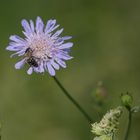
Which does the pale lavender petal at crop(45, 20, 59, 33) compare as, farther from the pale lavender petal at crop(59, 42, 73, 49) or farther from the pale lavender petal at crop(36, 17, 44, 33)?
the pale lavender petal at crop(59, 42, 73, 49)

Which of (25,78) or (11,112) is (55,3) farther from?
(11,112)

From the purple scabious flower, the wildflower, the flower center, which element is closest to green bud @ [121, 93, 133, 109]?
the wildflower

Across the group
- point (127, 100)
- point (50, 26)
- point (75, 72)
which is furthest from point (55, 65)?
point (75, 72)

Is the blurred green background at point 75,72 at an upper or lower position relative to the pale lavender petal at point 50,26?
lower

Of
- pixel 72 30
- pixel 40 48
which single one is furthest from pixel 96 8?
pixel 40 48

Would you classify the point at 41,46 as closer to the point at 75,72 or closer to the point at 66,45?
the point at 66,45

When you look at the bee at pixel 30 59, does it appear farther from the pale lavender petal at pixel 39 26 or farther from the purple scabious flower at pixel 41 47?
the pale lavender petal at pixel 39 26

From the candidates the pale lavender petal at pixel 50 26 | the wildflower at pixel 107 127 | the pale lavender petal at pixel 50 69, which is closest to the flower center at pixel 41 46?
the pale lavender petal at pixel 50 26

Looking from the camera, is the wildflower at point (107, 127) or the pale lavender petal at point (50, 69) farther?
the pale lavender petal at point (50, 69)
